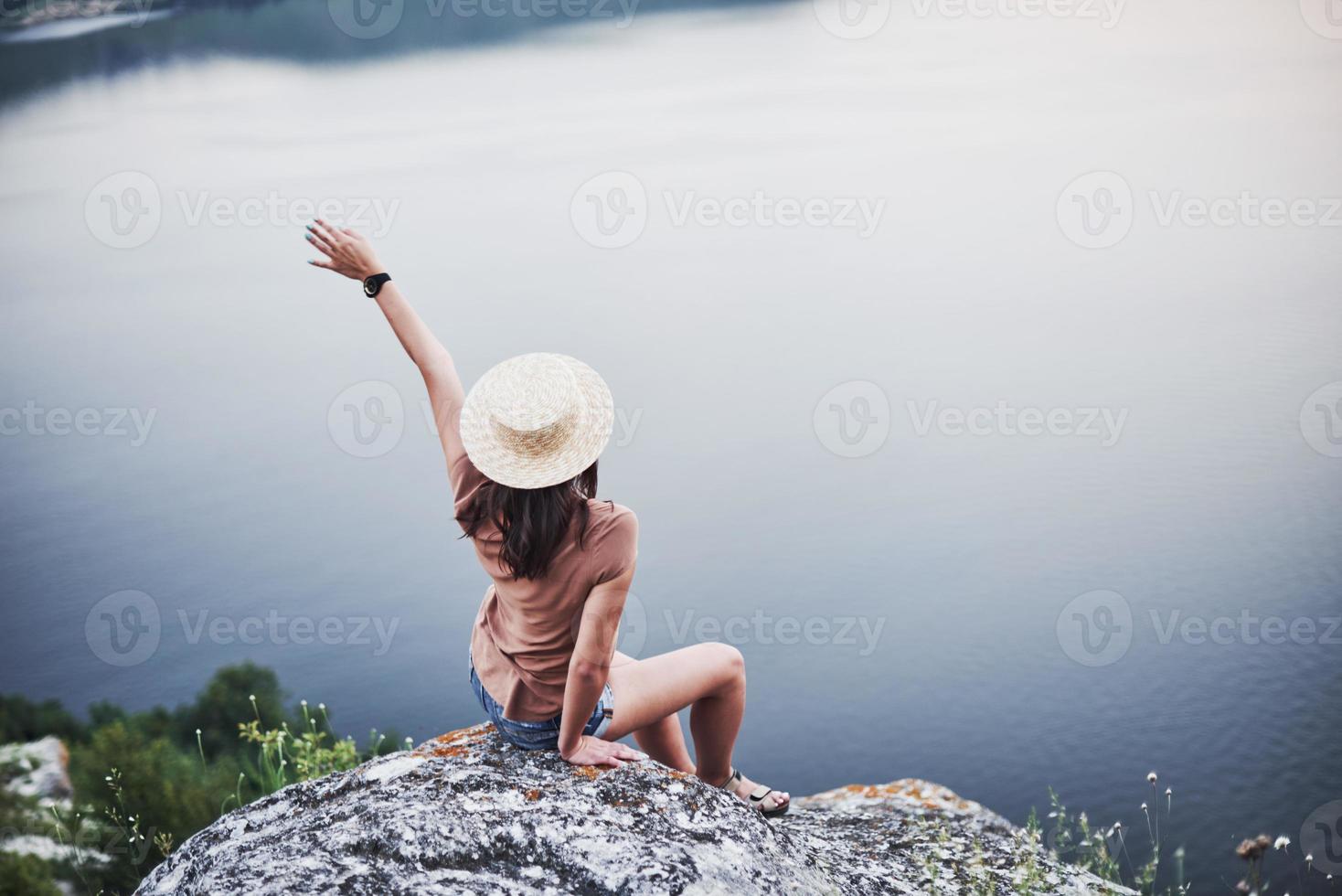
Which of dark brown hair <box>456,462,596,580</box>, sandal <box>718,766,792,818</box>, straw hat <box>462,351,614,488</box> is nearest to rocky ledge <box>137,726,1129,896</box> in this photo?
sandal <box>718,766,792,818</box>

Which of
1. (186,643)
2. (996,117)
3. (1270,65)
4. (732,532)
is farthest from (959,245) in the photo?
(186,643)

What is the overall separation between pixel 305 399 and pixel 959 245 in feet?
34.8

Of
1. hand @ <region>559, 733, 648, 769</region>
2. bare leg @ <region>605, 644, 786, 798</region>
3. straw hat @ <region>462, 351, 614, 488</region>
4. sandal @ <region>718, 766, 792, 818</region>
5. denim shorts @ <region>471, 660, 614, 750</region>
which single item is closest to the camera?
straw hat @ <region>462, 351, 614, 488</region>

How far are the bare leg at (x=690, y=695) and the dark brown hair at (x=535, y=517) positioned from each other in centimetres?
44

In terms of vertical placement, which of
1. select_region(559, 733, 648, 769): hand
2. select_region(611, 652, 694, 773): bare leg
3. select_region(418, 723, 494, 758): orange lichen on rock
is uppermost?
select_region(559, 733, 648, 769): hand

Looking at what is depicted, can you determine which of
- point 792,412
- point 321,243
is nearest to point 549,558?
point 321,243

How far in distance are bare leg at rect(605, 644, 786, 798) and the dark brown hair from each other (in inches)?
17.5

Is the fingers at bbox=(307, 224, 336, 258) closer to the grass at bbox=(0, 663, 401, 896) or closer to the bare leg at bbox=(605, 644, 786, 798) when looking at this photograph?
the bare leg at bbox=(605, 644, 786, 798)

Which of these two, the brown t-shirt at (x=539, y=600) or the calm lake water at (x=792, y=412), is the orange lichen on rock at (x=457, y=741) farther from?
the calm lake water at (x=792, y=412)

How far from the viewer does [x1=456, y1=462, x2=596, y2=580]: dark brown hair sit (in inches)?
88.8

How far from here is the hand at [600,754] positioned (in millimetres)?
2295

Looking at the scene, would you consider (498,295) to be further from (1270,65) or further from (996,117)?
(1270,65)

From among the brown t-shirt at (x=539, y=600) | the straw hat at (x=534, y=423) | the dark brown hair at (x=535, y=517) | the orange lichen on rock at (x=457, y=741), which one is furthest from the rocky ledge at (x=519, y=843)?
the straw hat at (x=534, y=423)

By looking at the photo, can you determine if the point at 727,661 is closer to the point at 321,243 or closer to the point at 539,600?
the point at 539,600
